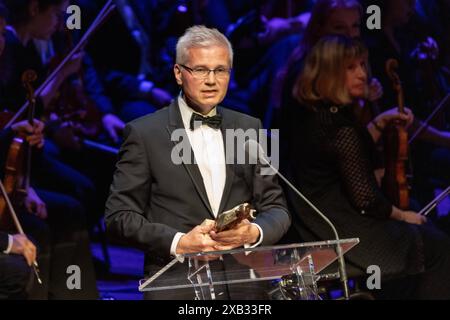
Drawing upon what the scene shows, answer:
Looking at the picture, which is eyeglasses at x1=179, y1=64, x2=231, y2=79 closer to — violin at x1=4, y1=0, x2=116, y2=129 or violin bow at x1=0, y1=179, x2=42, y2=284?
violin at x1=4, y1=0, x2=116, y2=129

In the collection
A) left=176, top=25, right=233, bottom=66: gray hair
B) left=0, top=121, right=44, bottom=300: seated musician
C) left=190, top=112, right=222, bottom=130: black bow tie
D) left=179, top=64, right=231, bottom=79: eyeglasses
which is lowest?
left=0, top=121, right=44, bottom=300: seated musician

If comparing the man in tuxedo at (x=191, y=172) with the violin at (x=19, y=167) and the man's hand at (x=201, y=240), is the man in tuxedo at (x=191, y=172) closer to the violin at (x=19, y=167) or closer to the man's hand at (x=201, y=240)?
the man's hand at (x=201, y=240)

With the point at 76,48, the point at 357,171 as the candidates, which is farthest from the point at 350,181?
the point at 76,48

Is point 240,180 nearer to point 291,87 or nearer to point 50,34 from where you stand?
point 291,87

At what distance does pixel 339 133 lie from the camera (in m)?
4.40

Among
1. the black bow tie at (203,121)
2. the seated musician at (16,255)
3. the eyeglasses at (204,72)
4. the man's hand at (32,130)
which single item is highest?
the eyeglasses at (204,72)

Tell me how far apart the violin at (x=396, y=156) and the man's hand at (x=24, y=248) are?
2.22 meters

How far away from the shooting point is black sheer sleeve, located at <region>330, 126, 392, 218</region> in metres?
4.37

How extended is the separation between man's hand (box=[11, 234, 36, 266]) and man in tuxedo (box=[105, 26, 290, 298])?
1.65 meters

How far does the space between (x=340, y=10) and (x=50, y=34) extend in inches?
71.4

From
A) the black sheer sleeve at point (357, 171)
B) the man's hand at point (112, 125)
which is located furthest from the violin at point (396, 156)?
the man's hand at point (112, 125)

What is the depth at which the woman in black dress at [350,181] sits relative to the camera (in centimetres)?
444

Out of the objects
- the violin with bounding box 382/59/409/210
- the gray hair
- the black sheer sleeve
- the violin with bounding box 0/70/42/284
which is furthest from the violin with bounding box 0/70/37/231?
the violin with bounding box 382/59/409/210
